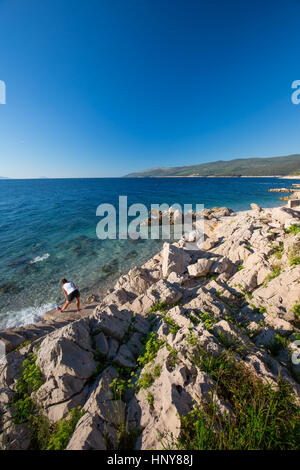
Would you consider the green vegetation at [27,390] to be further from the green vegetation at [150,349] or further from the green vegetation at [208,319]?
the green vegetation at [208,319]

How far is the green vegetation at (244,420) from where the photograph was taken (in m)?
2.72

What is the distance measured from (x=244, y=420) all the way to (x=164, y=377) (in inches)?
65.5

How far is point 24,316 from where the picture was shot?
10.2 meters

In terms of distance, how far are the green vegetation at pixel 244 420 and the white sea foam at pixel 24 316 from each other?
→ 410 inches

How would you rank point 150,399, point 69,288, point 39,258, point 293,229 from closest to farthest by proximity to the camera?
1. point 150,399
2. point 293,229
3. point 69,288
4. point 39,258

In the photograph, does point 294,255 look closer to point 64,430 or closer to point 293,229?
point 293,229

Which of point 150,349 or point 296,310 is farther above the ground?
point 296,310

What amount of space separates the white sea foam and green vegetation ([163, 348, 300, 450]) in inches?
410

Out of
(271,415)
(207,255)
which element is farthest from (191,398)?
(207,255)
